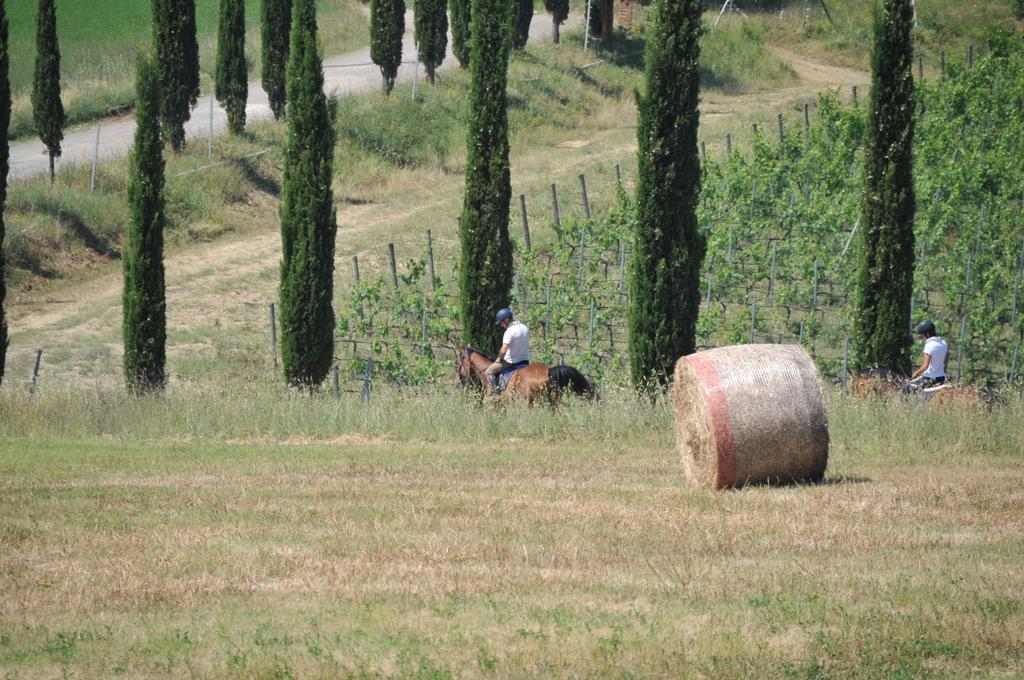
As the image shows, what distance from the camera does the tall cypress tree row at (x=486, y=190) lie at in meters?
24.7

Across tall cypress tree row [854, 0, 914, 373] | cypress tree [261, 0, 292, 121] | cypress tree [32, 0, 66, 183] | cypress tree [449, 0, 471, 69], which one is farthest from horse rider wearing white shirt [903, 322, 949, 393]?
cypress tree [449, 0, 471, 69]

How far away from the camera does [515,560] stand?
10.4m

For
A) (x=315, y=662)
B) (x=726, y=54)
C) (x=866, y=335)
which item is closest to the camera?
(x=315, y=662)

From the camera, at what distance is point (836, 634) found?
8.33 meters

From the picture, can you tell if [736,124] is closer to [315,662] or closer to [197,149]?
[197,149]

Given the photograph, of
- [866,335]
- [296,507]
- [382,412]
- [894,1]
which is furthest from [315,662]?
[894,1]

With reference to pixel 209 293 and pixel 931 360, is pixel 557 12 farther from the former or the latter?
pixel 931 360

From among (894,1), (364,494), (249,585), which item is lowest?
(364,494)

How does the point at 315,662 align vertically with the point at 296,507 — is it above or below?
above

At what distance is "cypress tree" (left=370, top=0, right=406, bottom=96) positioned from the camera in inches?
1916

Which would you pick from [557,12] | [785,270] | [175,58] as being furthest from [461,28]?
[785,270]

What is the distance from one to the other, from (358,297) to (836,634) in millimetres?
22088

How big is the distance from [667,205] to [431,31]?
3010 centimetres

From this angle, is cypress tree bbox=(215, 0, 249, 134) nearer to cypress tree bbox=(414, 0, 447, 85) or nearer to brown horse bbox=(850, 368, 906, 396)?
cypress tree bbox=(414, 0, 447, 85)
